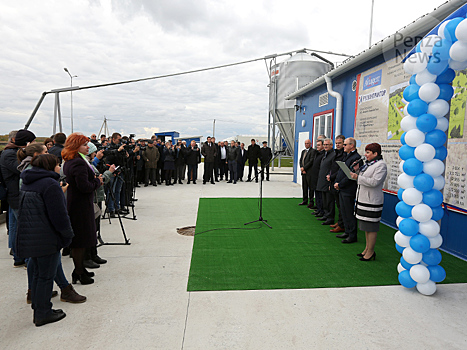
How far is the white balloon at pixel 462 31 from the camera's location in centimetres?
307

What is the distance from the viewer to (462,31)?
3.09 metres

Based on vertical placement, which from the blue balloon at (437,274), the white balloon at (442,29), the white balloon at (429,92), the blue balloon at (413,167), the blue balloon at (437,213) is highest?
the white balloon at (442,29)

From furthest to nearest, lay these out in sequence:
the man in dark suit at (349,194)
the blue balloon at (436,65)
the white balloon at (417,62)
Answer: the man in dark suit at (349,194) < the white balloon at (417,62) < the blue balloon at (436,65)

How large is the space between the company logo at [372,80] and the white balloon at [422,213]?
13.9 feet

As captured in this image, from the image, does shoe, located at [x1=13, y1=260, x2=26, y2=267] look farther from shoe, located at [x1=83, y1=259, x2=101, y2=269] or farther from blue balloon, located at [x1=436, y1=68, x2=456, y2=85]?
blue balloon, located at [x1=436, y1=68, x2=456, y2=85]

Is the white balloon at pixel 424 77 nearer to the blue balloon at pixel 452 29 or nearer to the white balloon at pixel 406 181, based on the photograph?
the blue balloon at pixel 452 29

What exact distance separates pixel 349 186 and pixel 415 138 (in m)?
1.90

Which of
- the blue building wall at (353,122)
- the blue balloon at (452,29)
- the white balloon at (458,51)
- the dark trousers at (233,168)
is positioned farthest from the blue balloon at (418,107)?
the dark trousers at (233,168)

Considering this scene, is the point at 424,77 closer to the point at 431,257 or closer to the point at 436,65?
the point at 436,65

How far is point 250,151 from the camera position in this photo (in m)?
14.0

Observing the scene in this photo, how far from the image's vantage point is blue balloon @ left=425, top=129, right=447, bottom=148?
3.62 m

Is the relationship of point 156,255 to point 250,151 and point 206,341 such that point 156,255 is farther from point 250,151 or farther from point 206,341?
point 250,151

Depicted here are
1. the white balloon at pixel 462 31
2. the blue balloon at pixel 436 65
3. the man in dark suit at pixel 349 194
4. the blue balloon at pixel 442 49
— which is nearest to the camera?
the white balloon at pixel 462 31

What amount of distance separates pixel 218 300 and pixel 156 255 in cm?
175
